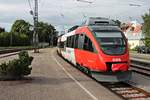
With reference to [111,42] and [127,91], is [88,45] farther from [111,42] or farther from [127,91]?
[127,91]

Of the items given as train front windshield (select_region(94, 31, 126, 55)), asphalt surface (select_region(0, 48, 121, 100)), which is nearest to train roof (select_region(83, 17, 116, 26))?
train front windshield (select_region(94, 31, 126, 55))

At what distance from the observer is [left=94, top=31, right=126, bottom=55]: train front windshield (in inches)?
687

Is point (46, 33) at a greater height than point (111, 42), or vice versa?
point (46, 33)

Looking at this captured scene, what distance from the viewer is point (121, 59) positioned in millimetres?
17188

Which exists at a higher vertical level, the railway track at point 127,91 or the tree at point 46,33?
the tree at point 46,33

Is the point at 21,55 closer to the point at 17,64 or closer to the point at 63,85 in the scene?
the point at 17,64

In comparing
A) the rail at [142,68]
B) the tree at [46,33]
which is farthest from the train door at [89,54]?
the tree at [46,33]

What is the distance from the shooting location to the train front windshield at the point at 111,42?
17.4 meters

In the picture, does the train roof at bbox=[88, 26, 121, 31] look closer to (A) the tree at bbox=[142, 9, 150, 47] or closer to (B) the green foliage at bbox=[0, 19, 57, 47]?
(A) the tree at bbox=[142, 9, 150, 47]

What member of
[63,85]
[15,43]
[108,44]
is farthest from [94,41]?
[15,43]

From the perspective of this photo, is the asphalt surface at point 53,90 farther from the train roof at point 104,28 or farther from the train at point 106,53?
the train roof at point 104,28

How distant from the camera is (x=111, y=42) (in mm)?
17750

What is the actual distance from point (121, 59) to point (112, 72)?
0.74m

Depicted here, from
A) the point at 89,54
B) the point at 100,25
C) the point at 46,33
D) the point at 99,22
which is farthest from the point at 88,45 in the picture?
the point at 46,33
